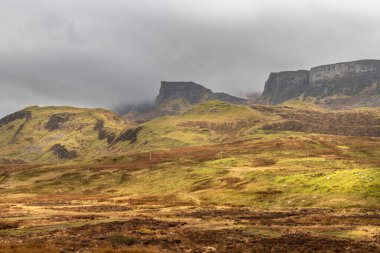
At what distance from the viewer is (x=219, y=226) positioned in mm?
50594

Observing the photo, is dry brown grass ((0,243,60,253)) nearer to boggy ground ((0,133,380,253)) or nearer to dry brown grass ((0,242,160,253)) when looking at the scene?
dry brown grass ((0,242,160,253))

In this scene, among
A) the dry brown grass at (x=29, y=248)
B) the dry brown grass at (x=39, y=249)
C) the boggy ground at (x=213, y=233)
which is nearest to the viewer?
the dry brown grass at (x=29, y=248)

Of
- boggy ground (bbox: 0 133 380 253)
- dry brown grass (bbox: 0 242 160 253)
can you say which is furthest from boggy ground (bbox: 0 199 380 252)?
dry brown grass (bbox: 0 242 160 253)

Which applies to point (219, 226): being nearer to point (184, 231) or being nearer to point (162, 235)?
point (184, 231)

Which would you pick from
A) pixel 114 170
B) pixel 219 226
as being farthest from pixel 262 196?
pixel 114 170

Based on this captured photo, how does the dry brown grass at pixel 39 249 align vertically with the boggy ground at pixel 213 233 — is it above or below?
above

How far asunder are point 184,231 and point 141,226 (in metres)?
6.89

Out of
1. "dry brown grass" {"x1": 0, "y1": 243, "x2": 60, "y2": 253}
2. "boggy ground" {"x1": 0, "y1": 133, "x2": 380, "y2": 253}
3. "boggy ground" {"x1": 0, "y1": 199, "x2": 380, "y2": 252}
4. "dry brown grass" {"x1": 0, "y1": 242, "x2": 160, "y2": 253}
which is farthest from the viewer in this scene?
"boggy ground" {"x1": 0, "y1": 133, "x2": 380, "y2": 253}

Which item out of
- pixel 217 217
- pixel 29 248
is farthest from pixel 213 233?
pixel 29 248

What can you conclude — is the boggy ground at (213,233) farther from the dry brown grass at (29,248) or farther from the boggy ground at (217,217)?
the dry brown grass at (29,248)

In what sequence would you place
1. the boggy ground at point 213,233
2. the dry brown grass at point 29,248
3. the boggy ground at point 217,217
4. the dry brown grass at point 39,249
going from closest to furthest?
the dry brown grass at point 29,248 < the dry brown grass at point 39,249 < the boggy ground at point 213,233 < the boggy ground at point 217,217

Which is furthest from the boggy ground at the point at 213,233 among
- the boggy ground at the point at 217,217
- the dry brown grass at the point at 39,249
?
the dry brown grass at the point at 39,249

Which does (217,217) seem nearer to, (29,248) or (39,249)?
(29,248)

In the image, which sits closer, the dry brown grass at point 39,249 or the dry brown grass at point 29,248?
the dry brown grass at point 29,248
